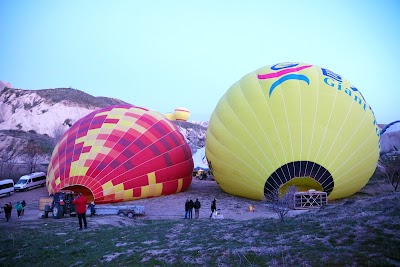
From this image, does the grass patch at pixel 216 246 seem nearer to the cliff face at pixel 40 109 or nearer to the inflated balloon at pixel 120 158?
the inflated balloon at pixel 120 158

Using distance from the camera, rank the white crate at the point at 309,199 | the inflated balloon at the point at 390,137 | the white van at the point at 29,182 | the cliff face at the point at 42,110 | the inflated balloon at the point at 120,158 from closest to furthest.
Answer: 1. the white crate at the point at 309,199
2. the inflated balloon at the point at 120,158
3. the white van at the point at 29,182
4. the inflated balloon at the point at 390,137
5. the cliff face at the point at 42,110

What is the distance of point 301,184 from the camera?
11.2m

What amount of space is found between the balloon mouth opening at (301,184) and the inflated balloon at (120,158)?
5.62 m

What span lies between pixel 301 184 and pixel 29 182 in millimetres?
17658

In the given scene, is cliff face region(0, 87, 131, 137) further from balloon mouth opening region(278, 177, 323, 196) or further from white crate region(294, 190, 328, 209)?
white crate region(294, 190, 328, 209)

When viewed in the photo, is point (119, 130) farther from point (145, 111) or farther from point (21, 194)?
point (21, 194)

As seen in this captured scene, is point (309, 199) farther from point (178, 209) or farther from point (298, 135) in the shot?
point (178, 209)

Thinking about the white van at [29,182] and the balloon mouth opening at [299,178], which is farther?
the white van at [29,182]

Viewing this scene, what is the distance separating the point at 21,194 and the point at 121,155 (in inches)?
395

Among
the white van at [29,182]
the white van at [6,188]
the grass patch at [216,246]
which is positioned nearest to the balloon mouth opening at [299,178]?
the grass patch at [216,246]

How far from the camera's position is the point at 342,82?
1223cm

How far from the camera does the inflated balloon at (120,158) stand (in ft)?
41.2

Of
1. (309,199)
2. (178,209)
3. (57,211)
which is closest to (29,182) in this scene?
(57,211)

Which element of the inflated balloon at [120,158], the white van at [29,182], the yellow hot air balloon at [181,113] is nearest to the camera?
the inflated balloon at [120,158]
